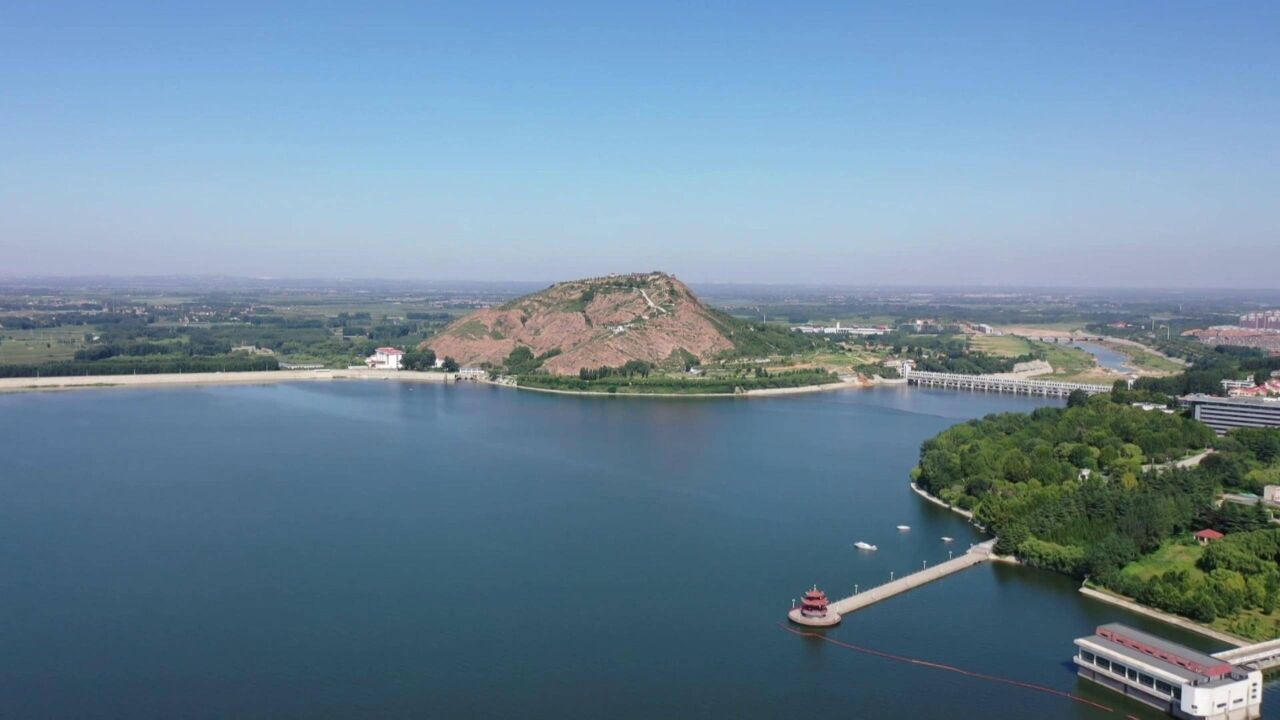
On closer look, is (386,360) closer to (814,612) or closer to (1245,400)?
(1245,400)

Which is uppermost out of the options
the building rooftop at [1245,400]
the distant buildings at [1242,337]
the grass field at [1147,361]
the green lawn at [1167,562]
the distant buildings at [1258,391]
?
the building rooftop at [1245,400]

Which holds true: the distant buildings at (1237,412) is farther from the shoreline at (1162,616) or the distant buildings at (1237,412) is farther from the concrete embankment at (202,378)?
the concrete embankment at (202,378)

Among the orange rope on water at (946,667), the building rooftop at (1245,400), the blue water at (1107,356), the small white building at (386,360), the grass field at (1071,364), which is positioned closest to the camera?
the orange rope on water at (946,667)

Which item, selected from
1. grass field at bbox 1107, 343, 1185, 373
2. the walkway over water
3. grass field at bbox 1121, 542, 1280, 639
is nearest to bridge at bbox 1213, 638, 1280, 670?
grass field at bbox 1121, 542, 1280, 639

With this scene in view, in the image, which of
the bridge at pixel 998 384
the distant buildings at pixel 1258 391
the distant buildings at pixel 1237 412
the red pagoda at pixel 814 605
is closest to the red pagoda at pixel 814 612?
the red pagoda at pixel 814 605

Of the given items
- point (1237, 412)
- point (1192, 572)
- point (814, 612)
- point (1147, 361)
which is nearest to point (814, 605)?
point (814, 612)
